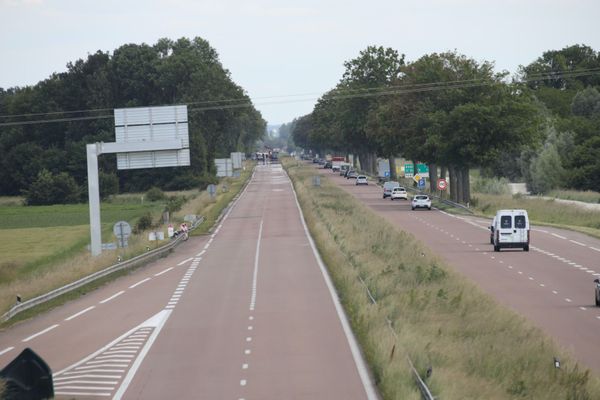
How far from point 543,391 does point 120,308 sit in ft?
60.1

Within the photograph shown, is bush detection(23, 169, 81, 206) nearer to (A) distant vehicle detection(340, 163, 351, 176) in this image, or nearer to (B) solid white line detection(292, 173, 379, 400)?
(A) distant vehicle detection(340, 163, 351, 176)

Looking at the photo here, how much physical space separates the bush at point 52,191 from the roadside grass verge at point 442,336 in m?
84.7

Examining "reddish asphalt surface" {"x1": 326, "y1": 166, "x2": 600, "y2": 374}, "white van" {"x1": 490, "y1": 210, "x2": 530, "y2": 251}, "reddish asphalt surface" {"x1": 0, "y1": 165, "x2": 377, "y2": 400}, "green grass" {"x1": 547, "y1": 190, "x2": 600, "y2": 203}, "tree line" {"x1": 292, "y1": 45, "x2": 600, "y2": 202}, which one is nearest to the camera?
"reddish asphalt surface" {"x1": 0, "y1": 165, "x2": 377, "y2": 400}

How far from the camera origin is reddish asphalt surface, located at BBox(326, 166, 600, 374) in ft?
93.3

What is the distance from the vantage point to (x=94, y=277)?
42.8m

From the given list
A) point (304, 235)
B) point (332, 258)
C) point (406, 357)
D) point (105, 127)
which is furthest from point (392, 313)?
point (105, 127)

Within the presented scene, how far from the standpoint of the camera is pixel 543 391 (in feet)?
64.9

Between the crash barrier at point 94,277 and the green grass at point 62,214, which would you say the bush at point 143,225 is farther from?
the crash barrier at point 94,277

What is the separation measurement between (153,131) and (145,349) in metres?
26.8

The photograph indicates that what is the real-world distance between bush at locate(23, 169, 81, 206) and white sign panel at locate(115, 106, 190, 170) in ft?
253

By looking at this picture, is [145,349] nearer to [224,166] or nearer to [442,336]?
[442,336]

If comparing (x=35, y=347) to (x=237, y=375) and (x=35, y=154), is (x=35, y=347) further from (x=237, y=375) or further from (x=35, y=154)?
(x=35, y=154)

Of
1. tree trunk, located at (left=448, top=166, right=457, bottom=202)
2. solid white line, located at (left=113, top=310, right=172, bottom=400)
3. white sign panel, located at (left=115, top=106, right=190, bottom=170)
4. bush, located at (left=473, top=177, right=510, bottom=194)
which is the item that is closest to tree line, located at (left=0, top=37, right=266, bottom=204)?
bush, located at (left=473, top=177, right=510, bottom=194)

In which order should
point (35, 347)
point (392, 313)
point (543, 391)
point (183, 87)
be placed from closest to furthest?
point (543, 391)
point (35, 347)
point (392, 313)
point (183, 87)
